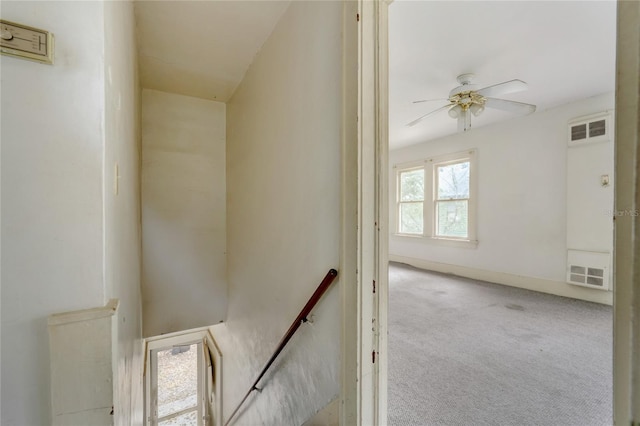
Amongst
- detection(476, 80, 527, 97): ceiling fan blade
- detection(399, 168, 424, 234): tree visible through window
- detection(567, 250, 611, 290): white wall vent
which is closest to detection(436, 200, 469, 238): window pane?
detection(399, 168, 424, 234): tree visible through window

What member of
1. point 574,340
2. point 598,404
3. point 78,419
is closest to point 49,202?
point 78,419

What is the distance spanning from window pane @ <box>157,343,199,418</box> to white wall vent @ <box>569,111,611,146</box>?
6515mm

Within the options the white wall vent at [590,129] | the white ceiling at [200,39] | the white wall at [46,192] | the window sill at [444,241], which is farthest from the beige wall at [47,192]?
the window sill at [444,241]

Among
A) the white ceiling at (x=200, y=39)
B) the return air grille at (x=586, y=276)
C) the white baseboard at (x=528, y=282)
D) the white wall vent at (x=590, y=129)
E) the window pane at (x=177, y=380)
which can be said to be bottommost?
the window pane at (x=177, y=380)

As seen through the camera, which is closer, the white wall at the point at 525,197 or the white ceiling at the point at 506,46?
Answer: the white ceiling at the point at 506,46

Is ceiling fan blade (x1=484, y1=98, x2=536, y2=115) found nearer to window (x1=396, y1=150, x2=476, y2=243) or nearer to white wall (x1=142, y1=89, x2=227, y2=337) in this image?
window (x1=396, y1=150, x2=476, y2=243)

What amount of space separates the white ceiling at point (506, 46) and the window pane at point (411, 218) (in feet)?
9.06

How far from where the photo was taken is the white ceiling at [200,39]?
181 centimetres

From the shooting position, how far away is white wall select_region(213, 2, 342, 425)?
1.30 metres

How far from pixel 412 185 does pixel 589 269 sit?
3131mm

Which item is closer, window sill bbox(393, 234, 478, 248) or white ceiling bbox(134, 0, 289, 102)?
white ceiling bbox(134, 0, 289, 102)

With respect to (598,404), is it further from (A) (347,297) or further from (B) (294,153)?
(B) (294,153)

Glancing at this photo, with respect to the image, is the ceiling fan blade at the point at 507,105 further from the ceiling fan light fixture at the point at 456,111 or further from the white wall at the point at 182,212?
the white wall at the point at 182,212

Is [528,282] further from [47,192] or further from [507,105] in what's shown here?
[47,192]
